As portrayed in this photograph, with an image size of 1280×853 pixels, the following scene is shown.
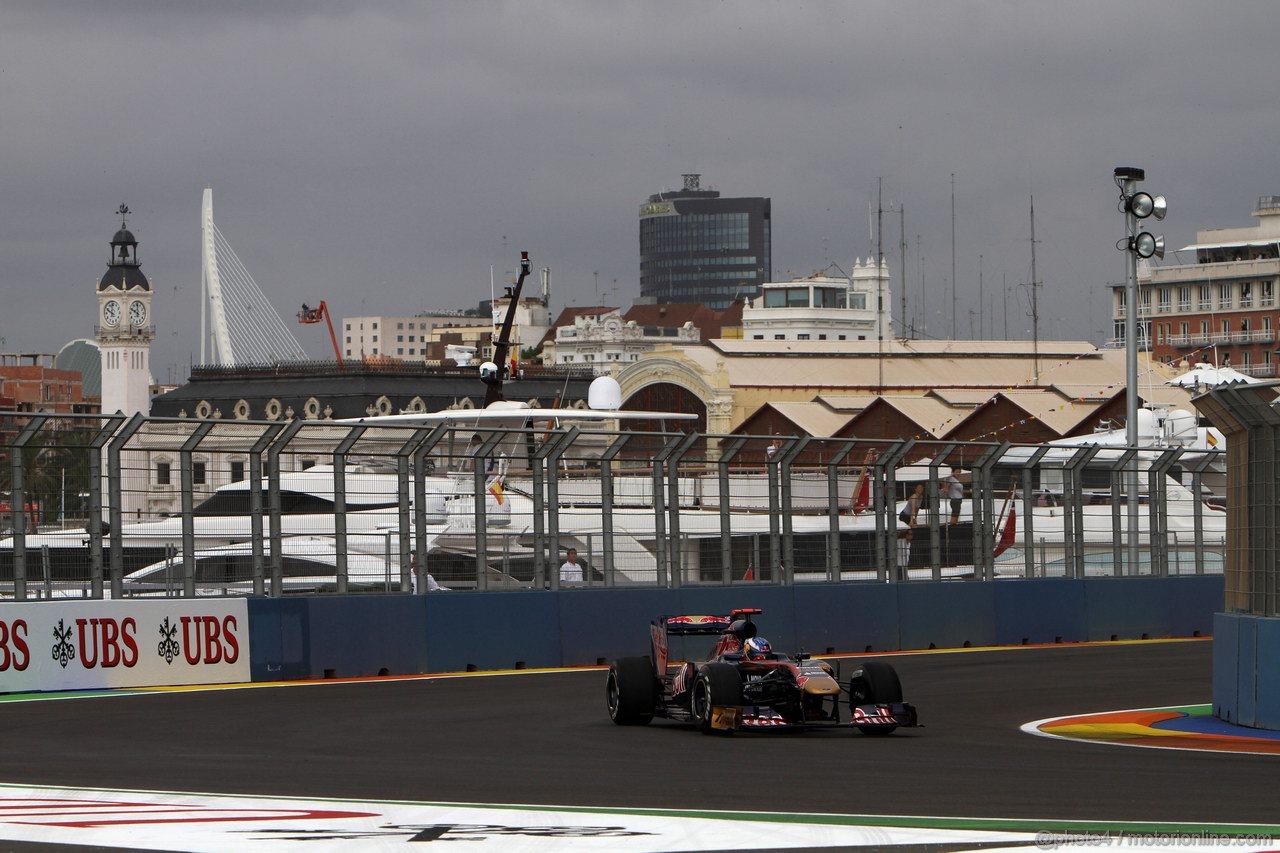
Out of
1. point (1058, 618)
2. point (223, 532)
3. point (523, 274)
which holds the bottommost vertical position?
point (1058, 618)

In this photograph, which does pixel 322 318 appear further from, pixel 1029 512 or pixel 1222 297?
pixel 1029 512

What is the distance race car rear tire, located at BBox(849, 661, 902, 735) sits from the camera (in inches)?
538

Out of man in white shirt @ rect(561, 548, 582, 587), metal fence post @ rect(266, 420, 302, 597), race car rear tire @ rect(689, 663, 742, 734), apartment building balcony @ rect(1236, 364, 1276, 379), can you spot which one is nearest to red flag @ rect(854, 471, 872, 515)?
man in white shirt @ rect(561, 548, 582, 587)

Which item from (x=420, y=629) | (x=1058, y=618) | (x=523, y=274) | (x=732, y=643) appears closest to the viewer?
(x=732, y=643)

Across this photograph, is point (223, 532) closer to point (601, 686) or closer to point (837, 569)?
point (601, 686)

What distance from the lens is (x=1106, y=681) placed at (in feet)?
62.0

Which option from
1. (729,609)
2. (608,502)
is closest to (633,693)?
(608,502)

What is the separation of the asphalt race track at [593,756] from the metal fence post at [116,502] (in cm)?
127

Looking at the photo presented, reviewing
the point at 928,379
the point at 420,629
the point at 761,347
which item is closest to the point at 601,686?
the point at 420,629

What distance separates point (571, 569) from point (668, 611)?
1.18 m

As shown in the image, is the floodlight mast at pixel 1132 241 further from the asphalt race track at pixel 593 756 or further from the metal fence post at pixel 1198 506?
the asphalt race track at pixel 593 756

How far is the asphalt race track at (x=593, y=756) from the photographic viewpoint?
32.3ft

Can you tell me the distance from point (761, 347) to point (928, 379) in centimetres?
1887

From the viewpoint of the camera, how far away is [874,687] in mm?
13703
